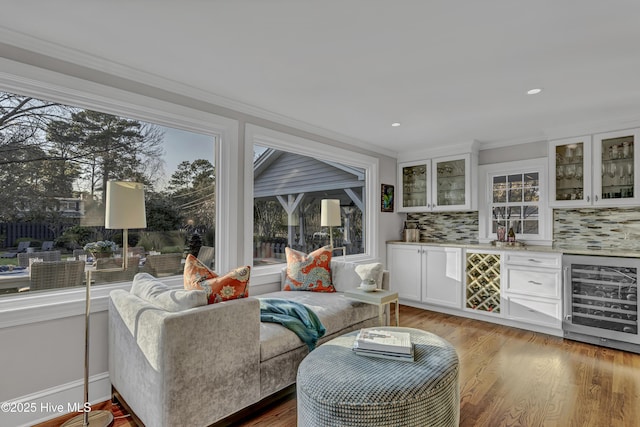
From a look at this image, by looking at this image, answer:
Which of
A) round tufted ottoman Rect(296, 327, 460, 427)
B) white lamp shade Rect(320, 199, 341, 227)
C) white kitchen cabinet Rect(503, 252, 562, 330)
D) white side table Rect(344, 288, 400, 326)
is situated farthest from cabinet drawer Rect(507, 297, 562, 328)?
round tufted ottoman Rect(296, 327, 460, 427)

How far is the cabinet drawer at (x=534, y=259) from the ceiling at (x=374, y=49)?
1.49m

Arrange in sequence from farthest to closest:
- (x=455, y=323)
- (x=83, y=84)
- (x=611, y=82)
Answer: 1. (x=455, y=323)
2. (x=611, y=82)
3. (x=83, y=84)

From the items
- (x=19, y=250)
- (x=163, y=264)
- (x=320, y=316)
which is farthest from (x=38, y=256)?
(x=320, y=316)

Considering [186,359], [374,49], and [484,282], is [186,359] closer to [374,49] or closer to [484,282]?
[374,49]

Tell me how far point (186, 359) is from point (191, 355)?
29 millimetres

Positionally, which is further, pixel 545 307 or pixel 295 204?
pixel 295 204

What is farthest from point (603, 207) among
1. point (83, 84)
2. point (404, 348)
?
point (83, 84)

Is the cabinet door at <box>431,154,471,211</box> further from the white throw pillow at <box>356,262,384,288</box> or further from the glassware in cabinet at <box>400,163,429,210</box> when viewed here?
the white throw pillow at <box>356,262,384,288</box>

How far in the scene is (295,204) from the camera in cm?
409

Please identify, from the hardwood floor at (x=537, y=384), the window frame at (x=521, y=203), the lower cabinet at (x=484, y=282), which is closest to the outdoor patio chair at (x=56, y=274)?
the hardwood floor at (x=537, y=384)

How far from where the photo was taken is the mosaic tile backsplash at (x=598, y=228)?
11.8 feet

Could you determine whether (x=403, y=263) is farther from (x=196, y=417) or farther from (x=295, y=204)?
(x=196, y=417)

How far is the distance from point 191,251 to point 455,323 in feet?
10.2

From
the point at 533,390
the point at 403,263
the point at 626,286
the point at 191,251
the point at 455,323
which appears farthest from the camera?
the point at 403,263
